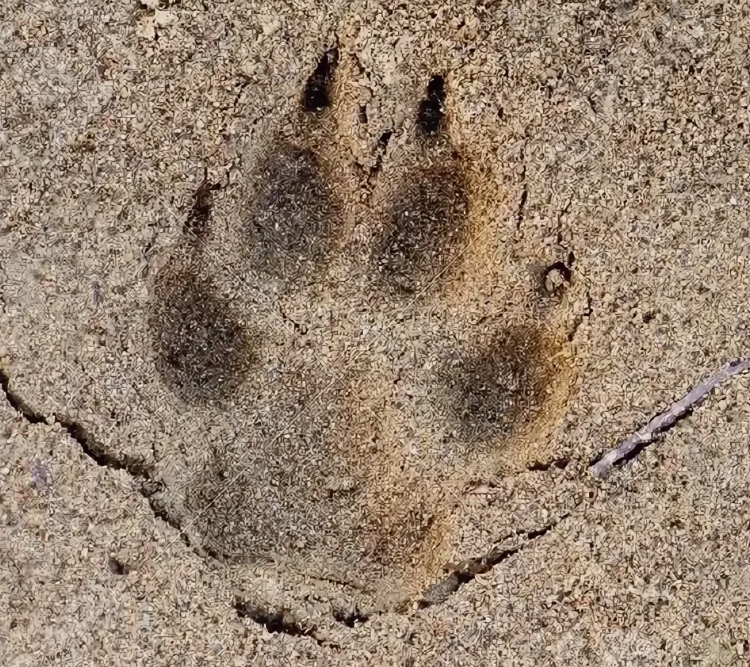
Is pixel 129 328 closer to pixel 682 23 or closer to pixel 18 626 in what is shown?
pixel 18 626

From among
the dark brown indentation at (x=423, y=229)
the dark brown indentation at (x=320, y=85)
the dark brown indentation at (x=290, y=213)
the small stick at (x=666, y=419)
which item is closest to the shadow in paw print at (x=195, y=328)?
the dark brown indentation at (x=290, y=213)

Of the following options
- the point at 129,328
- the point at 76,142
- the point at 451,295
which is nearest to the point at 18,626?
the point at 129,328

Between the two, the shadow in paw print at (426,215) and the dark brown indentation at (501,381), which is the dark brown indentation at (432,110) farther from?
the dark brown indentation at (501,381)

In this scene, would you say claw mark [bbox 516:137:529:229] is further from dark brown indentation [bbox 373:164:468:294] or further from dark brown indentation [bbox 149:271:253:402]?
dark brown indentation [bbox 149:271:253:402]

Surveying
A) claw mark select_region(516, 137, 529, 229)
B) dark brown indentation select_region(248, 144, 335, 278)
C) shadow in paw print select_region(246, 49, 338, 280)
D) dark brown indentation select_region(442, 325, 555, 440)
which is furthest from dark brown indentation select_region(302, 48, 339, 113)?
dark brown indentation select_region(442, 325, 555, 440)

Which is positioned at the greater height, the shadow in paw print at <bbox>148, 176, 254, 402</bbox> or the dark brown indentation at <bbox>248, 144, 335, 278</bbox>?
the dark brown indentation at <bbox>248, 144, 335, 278</bbox>
